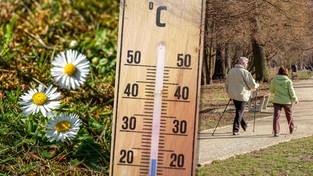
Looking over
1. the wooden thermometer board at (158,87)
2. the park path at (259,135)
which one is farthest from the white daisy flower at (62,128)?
the park path at (259,135)

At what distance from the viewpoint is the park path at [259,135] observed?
1756 mm

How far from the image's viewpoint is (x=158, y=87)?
1758 mm

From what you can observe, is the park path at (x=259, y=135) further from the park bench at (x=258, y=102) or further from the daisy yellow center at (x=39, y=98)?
the daisy yellow center at (x=39, y=98)

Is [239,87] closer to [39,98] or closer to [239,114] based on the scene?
[239,114]

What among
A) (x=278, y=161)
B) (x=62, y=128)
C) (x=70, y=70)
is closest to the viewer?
(x=278, y=161)

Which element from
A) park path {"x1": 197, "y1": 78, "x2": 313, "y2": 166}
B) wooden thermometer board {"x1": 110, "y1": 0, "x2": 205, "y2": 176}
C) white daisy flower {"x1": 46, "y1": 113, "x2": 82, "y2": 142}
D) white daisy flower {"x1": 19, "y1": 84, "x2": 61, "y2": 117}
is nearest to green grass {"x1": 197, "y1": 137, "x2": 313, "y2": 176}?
park path {"x1": 197, "y1": 78, "x2": 313, "y2": 166}

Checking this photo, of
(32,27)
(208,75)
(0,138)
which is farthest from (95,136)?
Answer: (32,27)

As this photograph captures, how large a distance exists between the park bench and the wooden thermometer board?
0.48 ft

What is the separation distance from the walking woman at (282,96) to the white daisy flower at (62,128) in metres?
0.58

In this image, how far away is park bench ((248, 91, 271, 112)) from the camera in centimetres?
177

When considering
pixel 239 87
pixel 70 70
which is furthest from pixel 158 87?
pixel 70 70

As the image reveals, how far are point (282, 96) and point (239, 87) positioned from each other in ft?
0.39

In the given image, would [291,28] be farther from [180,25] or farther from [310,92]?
[180,25]

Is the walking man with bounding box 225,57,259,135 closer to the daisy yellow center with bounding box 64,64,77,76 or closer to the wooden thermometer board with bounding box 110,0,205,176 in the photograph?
the wooden thermometer board with bounding box 110,0,205,176
